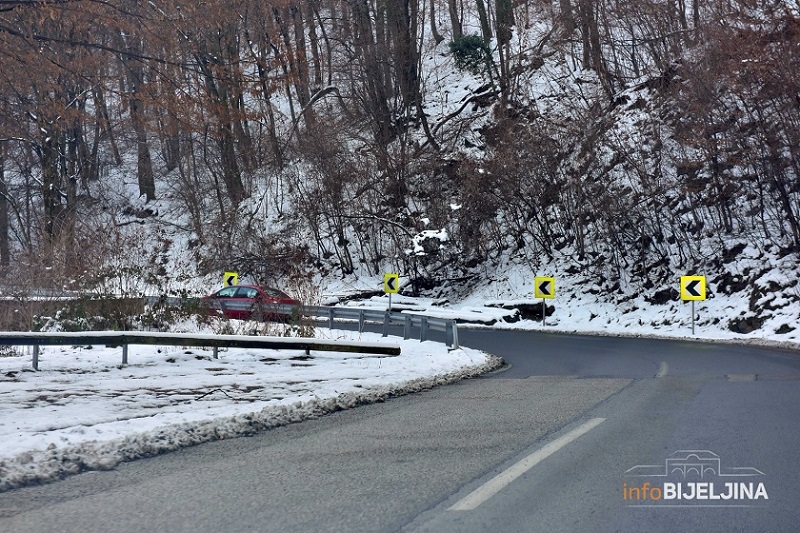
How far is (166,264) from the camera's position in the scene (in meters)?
48.2

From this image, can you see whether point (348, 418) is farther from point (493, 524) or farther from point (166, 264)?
point (166, 264)

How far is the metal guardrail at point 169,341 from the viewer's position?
13.1 metres

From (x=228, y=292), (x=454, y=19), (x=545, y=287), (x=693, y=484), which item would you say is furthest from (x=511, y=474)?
(x=454, y=19)

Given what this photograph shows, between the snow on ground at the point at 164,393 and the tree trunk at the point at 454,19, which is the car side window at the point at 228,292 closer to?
the snow on ground at the point at 164,393

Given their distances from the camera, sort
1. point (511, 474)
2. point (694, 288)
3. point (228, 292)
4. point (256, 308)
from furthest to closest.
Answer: point (228, 292) < point (694, 288) < point (256, 308) < point (511, 474)

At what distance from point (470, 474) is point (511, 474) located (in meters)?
0.32

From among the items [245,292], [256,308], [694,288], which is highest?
[245,292]

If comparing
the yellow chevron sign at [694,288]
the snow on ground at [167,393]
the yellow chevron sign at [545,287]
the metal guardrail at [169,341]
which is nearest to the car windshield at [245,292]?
the snow on ground at [167,393]

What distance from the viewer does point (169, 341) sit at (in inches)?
562

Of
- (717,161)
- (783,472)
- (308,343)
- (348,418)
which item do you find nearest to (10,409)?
(348,418)

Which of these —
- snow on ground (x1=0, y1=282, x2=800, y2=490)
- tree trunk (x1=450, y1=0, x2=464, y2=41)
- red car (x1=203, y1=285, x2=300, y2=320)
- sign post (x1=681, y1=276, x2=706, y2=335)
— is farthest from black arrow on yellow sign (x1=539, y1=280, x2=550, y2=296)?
tree trunk (x1=450, y1=0, x2=464, y2=41)

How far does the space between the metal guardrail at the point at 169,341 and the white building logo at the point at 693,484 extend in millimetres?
8735

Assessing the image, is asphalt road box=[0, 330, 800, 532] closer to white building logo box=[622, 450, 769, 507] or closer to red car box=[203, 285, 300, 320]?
white building logo box=[622, 450, 769, 507]

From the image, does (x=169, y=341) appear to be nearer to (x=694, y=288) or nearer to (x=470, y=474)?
(x=470, y=474)
